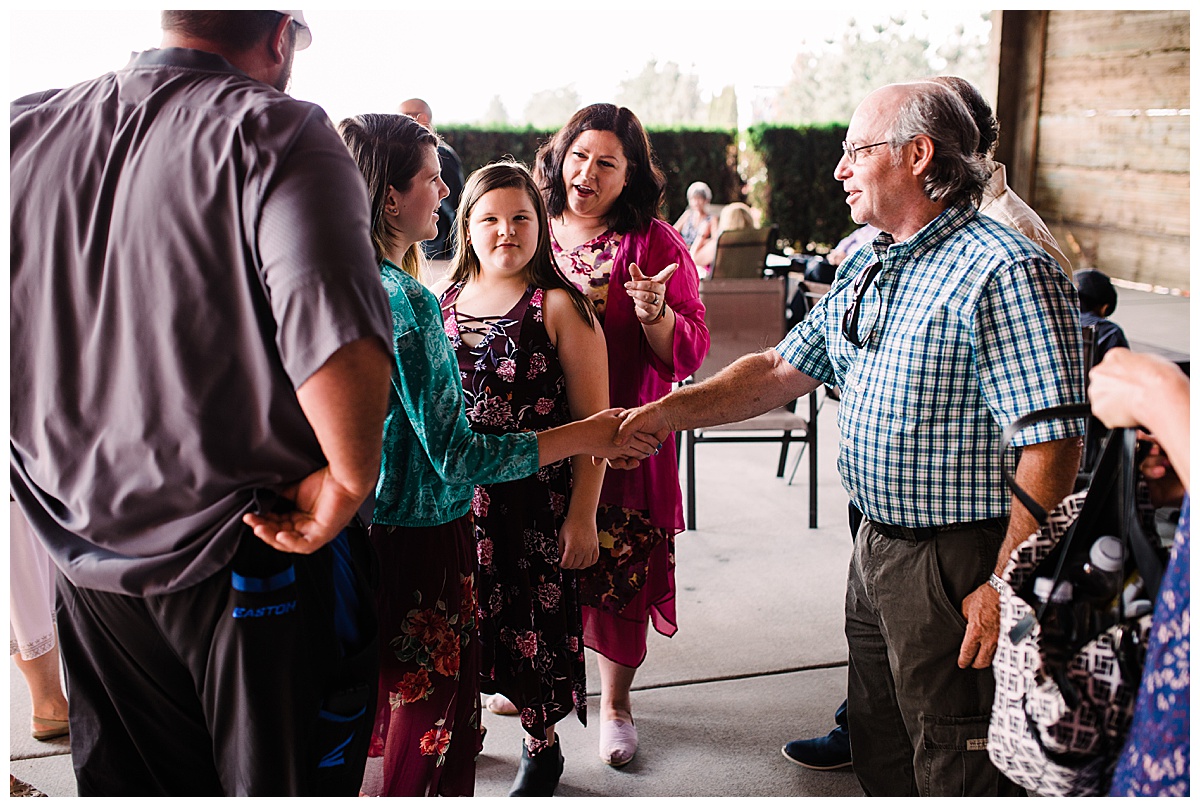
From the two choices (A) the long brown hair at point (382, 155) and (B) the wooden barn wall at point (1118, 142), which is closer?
(A) the long brown hair at point (382, 155)

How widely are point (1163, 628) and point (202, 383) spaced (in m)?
1.20

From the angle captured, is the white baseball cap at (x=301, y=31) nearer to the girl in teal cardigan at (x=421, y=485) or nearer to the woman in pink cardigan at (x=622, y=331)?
the girl in teal cardigan at (x=421, y=485)

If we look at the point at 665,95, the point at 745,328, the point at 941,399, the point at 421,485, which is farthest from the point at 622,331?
the point at 665,95

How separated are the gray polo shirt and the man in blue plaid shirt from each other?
0.94m

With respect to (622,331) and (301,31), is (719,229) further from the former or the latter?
(301,31)

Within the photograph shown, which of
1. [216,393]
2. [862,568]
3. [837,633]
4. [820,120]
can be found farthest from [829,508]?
[820,120]

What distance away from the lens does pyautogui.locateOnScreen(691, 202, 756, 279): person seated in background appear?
24.3 ft

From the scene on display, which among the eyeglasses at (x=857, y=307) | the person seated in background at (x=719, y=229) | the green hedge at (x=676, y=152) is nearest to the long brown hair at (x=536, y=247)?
the eyeglasses at (x=857, y=307)

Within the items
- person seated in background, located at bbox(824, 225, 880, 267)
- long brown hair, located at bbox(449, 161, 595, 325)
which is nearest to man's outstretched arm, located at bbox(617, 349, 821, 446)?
long brown hair, located at bbox(449, 161, 595, 325)

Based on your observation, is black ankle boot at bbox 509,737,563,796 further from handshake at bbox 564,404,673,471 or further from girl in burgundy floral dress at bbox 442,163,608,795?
handshake at bbox 564,404,673,471

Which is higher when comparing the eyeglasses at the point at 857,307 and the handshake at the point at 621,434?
the eyeglasses at the point at 857,307

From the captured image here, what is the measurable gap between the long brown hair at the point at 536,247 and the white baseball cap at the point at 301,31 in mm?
659

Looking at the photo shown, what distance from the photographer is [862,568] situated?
1916 mm

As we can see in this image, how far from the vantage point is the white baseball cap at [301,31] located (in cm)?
135
